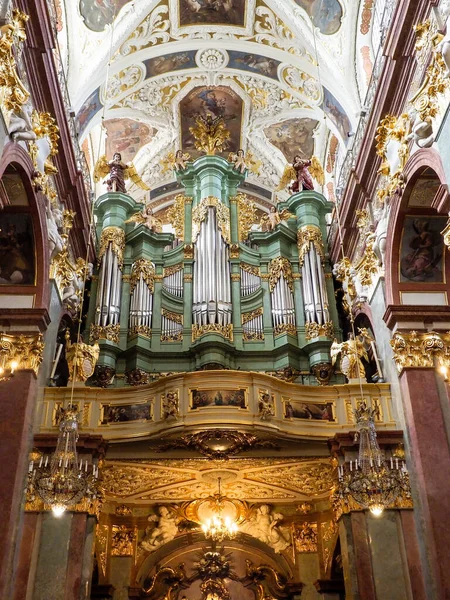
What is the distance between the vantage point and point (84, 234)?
14.7m

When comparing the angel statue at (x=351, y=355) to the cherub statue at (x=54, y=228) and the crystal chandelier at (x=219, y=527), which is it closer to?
the crystal chandelier at (x=219, y=527)

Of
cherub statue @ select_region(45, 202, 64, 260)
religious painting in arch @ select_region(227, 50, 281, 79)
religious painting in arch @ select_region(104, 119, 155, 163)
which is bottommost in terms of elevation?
cherub statue @ select_region(45, 202, 64, 260)

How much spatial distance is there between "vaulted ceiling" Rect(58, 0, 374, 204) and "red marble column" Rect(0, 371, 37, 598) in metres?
6.40

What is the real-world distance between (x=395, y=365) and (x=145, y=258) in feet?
21.1

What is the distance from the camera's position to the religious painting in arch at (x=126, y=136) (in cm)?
1759

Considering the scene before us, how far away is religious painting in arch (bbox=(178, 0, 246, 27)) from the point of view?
1537cm

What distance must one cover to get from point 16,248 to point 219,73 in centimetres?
796

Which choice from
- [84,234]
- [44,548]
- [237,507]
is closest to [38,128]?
[84,234]

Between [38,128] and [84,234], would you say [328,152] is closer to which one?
[84,234]

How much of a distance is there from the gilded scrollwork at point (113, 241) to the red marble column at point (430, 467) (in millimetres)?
7130

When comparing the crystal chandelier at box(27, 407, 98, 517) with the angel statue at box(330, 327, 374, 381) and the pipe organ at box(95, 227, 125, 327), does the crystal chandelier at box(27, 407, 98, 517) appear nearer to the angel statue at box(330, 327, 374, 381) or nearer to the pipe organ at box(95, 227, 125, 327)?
the pipe organ at box(95, 227, 125, 327)

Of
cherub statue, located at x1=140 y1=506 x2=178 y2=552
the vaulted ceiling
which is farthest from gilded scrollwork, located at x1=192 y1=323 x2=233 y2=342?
the vaulted ceiling

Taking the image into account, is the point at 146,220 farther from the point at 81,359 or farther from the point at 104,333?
the point at 81,359

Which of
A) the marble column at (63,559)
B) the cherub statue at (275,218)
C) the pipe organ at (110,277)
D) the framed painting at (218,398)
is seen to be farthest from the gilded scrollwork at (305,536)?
the cherub statue at (275,218)
